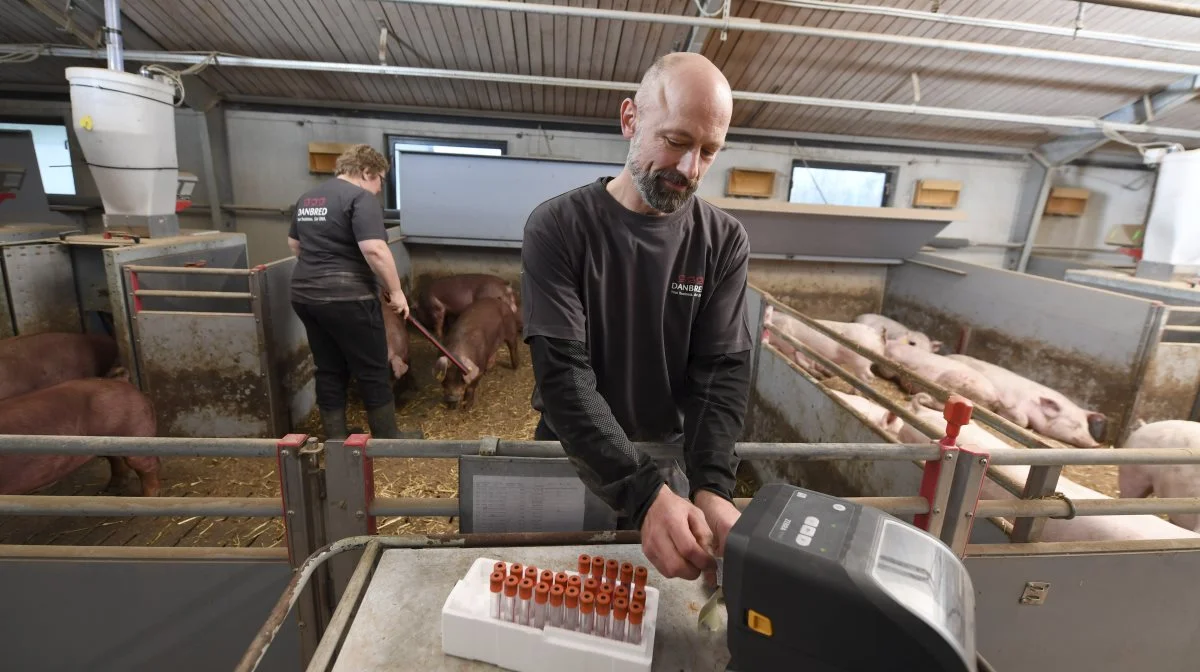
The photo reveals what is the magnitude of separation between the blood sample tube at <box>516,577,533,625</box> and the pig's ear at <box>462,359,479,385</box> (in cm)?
330

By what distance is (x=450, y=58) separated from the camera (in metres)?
5.97

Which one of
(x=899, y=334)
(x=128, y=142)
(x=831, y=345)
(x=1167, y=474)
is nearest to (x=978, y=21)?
(x=899, y=334)

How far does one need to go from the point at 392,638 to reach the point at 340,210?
2.72 m

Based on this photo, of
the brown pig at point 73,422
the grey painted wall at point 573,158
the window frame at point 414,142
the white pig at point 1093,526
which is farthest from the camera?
the window frame at point 414,142

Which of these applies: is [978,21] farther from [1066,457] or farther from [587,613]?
[587,613]

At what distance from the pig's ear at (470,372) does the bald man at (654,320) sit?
2920 mm

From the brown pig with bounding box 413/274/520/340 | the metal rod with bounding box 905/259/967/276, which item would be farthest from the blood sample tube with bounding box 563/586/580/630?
the metal rod with bounding box 905/259/967/276

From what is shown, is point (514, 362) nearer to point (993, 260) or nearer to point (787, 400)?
point (787, 400)

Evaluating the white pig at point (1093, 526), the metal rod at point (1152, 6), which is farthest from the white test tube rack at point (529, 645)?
the metal rod at point (1152, 6)

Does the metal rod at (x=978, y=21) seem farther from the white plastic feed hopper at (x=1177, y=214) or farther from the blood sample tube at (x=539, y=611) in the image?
the blood sample tube at (x=539, y=611)

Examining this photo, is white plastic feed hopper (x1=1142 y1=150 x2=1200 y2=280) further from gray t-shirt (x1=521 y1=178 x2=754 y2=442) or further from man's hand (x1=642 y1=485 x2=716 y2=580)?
man's hand (x1=642 y1=485 x2=716 y2=580)

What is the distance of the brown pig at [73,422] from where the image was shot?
2.42 meters

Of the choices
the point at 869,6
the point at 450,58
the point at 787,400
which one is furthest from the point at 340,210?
the point at 869,6

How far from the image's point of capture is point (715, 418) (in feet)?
4.28
